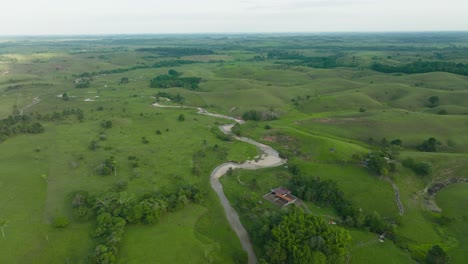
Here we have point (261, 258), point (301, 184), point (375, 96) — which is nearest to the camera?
point (261, 258)

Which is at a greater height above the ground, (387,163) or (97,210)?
(387,163)

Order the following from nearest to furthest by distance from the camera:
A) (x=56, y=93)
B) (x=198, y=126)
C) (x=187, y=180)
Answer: (x=187, y=180) < (x=198, y=126) < (x=56, y=93)

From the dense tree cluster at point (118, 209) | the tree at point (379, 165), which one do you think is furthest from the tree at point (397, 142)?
the dense tree cluster at point (118, 209)

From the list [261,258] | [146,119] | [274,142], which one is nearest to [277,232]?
[261,258]

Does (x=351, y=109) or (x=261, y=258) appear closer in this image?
(x=261, y=258)

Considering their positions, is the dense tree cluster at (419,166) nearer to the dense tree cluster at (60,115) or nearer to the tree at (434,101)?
the tree at (434,101)

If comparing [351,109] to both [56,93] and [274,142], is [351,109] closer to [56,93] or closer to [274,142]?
[274,142]

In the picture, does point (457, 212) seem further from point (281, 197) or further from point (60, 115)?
point (60, 115)

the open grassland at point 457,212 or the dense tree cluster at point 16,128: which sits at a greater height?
the dense tree cluster at point 16,128
